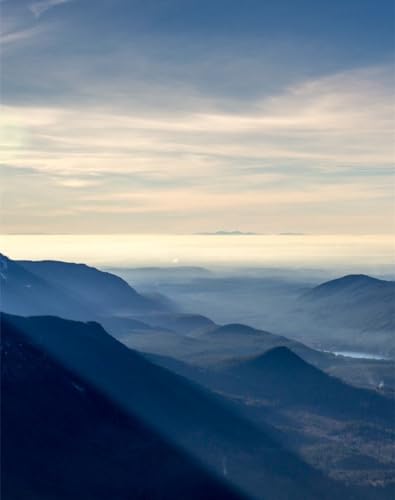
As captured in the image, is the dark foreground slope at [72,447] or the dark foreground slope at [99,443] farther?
the dark foreground slope at [99,443]

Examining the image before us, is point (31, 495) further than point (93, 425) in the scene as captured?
No

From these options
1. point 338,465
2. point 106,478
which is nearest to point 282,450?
point 338,465

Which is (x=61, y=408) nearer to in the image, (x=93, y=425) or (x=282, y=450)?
(x=93, y=425)

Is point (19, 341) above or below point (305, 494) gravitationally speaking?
above

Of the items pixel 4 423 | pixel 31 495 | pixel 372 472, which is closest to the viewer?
pixel 31 495

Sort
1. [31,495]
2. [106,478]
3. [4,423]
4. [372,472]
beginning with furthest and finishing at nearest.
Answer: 1. [372,472]
2. [4,423]
3. [106,478]
4. [31,495]

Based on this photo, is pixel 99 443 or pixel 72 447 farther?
pixel 99 443

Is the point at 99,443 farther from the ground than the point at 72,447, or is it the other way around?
the point at 99,443

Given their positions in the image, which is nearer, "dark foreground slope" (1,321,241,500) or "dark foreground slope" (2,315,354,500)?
"dark foreground slope" (1,321,241,500)
